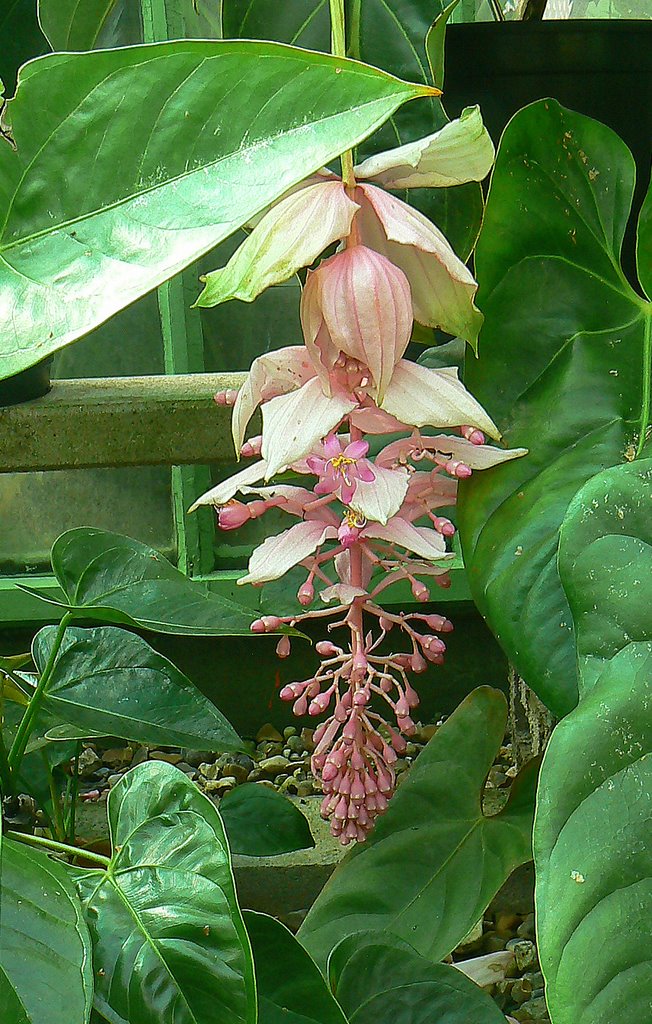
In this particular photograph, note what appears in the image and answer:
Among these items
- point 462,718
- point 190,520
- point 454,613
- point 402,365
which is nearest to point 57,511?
point 190,520

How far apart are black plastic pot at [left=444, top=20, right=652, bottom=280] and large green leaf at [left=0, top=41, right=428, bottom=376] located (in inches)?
14.3

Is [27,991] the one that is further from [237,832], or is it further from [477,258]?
[237,832]

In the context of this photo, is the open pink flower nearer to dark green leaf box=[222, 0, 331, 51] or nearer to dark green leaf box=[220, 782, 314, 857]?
dark green leaf box=[222, 0, 331, 51]

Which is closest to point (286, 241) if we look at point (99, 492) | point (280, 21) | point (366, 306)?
point (366, 306)

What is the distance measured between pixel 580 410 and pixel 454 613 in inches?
39.3

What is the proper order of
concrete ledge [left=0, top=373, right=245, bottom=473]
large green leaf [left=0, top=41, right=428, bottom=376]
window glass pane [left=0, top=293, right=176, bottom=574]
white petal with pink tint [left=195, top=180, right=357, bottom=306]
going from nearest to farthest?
1. large green leaf [left=0, top=41, right=428, bottom=376]
2. white petal with pink tint [left=195, top=180, right=357, bottom=306]
3. concrete ledge [left=0, top=373, right=245, bottom=473]
4. window glass pane [left=0, top=293, right=176, bottom=574]

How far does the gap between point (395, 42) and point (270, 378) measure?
0.80ft

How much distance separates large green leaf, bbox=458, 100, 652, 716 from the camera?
18.0 inches

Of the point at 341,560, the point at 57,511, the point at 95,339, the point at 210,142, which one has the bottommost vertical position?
the point at 57,511

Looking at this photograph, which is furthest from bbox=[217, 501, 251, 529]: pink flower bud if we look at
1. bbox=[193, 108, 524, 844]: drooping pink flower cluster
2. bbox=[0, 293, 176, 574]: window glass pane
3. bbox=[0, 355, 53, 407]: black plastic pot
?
bbox=[0, 293, 176, 574]: window glass pane

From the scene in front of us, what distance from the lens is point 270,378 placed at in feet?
1.46

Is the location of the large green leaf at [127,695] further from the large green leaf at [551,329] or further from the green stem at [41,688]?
the large green leaf at [551,329]

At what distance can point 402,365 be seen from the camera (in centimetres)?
42

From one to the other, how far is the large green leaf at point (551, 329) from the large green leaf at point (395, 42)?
0.07m
